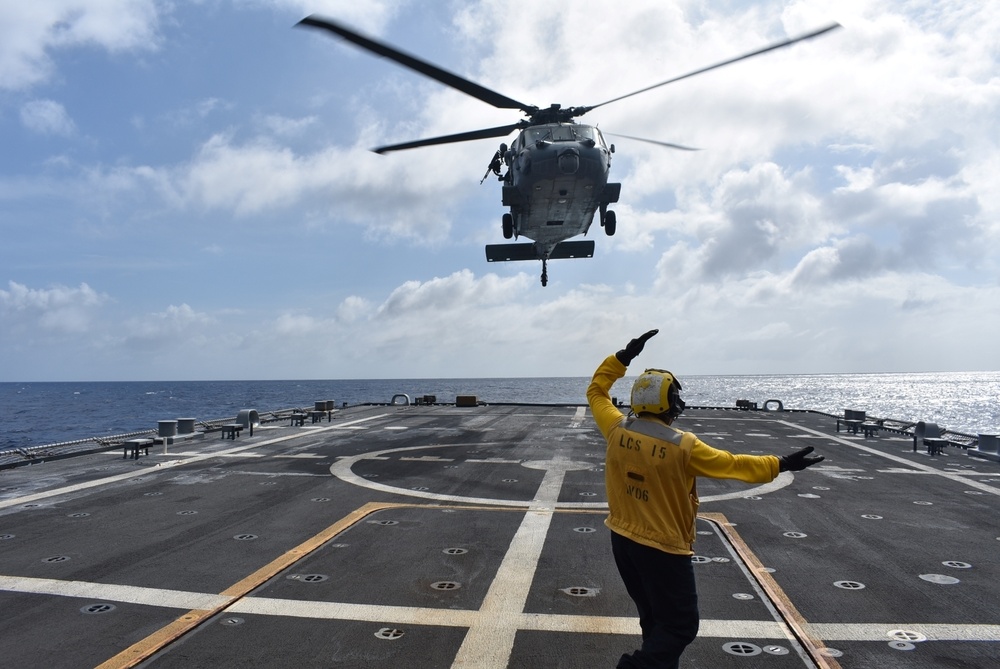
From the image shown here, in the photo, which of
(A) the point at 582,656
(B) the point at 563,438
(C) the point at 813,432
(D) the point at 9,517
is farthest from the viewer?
(C) the point at 813,432

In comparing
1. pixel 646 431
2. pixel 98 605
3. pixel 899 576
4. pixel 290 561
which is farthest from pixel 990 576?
pixel 98 605

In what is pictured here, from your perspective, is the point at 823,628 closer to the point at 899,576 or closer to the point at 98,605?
the point at 899,576

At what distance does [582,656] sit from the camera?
5.45 metres

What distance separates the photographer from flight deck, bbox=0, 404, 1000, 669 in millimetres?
5637

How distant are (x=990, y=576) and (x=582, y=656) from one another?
6007 millimetres

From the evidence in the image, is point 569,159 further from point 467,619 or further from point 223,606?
point 223,606

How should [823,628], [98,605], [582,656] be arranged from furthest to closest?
[98,605] < [823,628] < [582,656]

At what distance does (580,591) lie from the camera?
7012mm

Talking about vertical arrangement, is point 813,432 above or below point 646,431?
below

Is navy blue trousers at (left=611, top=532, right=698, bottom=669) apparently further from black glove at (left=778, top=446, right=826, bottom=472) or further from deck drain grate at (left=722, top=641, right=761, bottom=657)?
deck drain grate at (left=722, top=641, right=761, bottom=657)

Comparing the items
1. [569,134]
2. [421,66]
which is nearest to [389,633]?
[421,66]

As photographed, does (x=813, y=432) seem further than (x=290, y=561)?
Yes

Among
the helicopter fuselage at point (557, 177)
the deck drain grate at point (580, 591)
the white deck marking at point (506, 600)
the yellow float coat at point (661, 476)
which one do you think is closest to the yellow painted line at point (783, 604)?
the deck drain grate at point (580, 591)

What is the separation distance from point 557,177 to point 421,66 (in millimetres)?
5710
